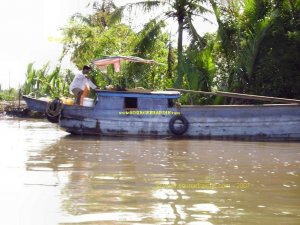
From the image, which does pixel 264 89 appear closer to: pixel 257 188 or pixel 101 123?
pixel 101 123

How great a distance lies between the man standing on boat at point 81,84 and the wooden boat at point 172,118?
356mm

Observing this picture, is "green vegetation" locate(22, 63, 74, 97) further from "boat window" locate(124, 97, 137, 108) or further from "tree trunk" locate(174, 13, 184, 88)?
"boat window" locate(124, 97, 137, 108)

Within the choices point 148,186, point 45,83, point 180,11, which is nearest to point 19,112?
point 45,83

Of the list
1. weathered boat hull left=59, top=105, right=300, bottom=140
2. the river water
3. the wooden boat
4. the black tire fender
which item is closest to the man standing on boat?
the wooden boat

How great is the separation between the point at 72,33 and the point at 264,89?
12058 millimetres

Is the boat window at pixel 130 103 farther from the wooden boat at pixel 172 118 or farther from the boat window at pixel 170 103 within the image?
the boat window at pixel 170 103

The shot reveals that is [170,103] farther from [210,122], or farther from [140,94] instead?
[210,122]

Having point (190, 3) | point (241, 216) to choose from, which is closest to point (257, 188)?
point (241, 216)

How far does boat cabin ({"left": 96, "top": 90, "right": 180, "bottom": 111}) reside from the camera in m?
13.0

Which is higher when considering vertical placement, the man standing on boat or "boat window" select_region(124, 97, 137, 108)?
the man standing on boat

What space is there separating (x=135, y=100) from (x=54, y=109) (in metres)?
2.58

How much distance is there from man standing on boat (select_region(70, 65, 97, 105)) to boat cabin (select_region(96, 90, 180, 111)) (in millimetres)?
443

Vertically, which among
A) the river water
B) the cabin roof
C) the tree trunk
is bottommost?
the river water

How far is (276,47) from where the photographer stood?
1666 cm
